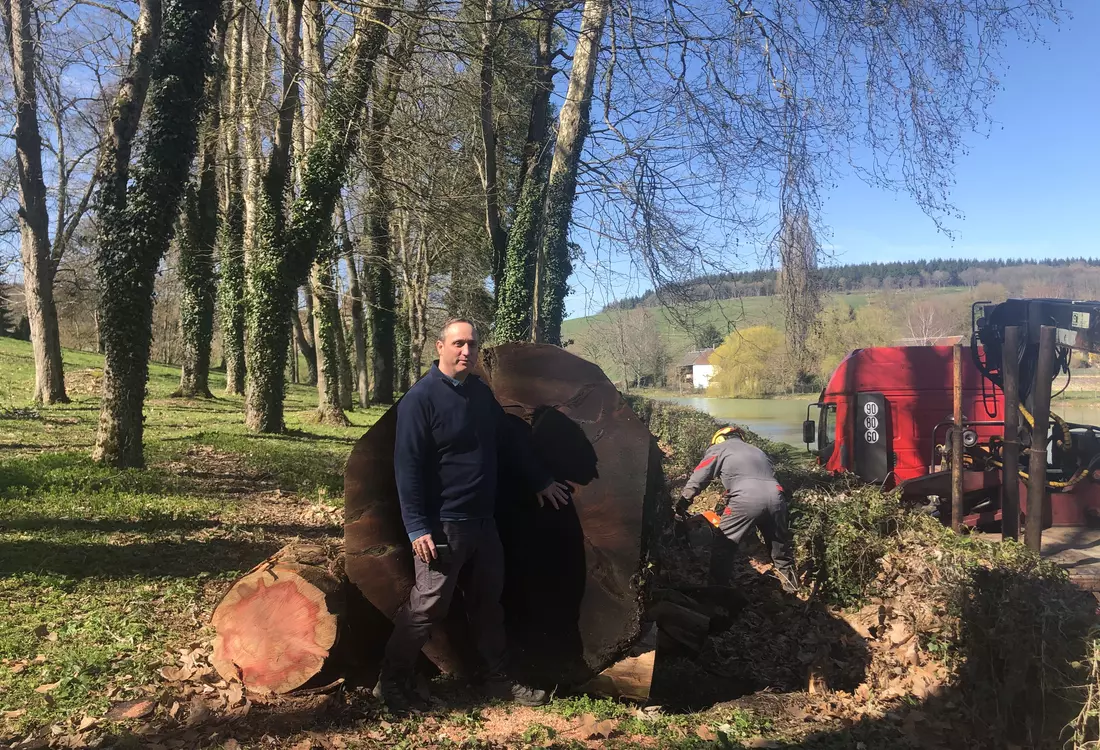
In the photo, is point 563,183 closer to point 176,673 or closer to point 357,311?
point 176,673

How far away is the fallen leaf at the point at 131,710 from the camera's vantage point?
377 cm

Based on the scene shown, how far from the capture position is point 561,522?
15.1ft

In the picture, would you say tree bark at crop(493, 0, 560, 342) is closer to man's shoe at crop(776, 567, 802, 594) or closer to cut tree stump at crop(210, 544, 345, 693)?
man's shoe at crop(776, 567, 802, 594)

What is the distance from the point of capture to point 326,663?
161 inches

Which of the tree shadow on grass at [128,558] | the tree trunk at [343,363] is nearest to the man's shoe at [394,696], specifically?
the tree shadow on grass at [128,558]

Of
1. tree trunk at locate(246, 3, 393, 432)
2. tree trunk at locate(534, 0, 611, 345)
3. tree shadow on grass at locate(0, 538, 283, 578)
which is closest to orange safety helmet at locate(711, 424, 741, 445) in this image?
tree shadow on grass at locate(0, 538, 283, 578)

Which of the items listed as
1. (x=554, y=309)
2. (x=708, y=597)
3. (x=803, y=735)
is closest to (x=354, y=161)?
(x=554, y=309)

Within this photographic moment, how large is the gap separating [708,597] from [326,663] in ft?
10.3

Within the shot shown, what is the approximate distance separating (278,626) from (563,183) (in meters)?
7.99

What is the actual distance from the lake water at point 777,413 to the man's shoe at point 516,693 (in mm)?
9995

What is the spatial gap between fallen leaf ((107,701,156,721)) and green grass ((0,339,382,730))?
9cm

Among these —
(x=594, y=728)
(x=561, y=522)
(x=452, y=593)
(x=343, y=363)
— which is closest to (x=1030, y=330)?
(x=561, y=522)

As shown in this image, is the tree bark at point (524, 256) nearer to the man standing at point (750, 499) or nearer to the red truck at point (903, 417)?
the red truck at point (903, 417)

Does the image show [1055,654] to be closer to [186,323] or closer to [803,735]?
[803,735]
